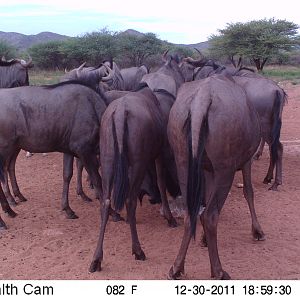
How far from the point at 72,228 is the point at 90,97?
1.74 meters

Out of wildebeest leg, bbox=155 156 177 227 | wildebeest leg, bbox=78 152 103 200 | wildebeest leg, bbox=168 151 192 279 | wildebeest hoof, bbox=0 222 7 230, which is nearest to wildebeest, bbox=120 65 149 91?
wildebeest leg, bbox=78 152 103 200

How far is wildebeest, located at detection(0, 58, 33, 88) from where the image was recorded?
10.2 metres

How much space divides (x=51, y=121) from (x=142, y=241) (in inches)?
74.9

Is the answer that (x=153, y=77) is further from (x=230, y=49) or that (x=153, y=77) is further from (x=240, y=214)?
(x=230, y=49)

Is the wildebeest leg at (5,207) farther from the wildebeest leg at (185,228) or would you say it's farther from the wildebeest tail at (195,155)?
the wildebeest tail at (195,155)

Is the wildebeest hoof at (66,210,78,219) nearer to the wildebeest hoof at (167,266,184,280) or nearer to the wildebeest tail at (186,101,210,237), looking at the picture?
the wildebeest hoof at (167,266,184,280)

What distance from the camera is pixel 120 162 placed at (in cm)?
491

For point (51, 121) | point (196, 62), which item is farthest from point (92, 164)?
point (196, 62)

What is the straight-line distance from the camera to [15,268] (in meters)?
5.09

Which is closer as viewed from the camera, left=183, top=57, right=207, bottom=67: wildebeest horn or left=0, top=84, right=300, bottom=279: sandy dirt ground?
left=0, top=84, right=300, bottom=279: sandy dirt ground

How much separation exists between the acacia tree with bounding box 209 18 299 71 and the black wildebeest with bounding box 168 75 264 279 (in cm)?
3351

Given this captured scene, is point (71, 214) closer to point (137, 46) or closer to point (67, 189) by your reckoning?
point (67, 189)
